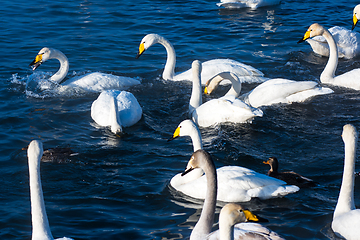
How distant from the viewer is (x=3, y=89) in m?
10.6

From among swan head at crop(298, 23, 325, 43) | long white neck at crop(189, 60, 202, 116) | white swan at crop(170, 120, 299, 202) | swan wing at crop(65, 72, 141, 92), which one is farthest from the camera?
swan head at crop(298, 23, 325, 43)

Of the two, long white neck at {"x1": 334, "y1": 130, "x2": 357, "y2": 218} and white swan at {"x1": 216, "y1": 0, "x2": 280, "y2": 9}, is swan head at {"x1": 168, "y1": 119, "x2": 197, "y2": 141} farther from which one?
white swan at {"x1": 216, "y1": 0, "x2": 280, "y2": 9}

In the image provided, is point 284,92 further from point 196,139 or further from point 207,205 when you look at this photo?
point 207,205

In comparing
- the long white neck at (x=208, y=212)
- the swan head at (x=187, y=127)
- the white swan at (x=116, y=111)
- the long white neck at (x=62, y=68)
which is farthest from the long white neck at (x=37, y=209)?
the long white neck at (x=62, y=68)

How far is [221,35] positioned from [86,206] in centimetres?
946

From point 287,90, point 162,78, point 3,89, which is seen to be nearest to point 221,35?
point 162,78

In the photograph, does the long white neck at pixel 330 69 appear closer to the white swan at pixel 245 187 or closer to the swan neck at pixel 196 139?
the swan neck at pixel 196 139

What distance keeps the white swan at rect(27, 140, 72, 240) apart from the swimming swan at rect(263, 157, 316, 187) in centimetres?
313

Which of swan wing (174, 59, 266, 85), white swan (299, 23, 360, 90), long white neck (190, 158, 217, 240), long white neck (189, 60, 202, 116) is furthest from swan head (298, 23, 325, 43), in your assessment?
long white neck (190, 158, 217, 240)

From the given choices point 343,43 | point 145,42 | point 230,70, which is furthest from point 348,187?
point 343,43

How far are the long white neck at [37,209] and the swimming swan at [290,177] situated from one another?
3238mm

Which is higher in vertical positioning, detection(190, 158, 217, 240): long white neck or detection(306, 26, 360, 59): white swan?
detection(306, 26, 360, 59): white swan

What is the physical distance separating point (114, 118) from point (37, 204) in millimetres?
3629

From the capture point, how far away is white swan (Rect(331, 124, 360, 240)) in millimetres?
5223
